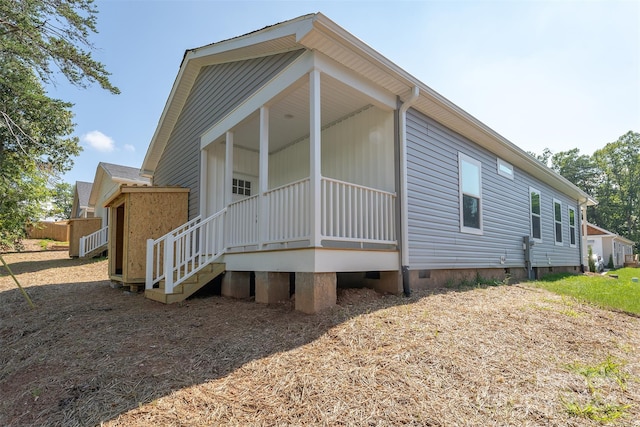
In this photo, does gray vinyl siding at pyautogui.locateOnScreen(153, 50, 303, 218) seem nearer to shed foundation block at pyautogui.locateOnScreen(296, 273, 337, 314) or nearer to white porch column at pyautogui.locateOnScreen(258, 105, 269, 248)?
white porch column at pyautogui.locateOnScreen(258, 105, 269, 248)

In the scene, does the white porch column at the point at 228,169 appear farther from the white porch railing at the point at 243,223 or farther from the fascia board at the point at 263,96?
the white porch railing at the point at 243,223

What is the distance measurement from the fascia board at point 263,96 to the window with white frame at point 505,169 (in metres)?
6.13

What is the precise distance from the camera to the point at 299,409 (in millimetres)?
2344

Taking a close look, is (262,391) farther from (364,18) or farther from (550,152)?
(550,152)

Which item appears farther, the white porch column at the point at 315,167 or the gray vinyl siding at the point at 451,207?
the gray vinyl siding at the point at 451,207

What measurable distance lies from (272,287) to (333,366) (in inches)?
90.8

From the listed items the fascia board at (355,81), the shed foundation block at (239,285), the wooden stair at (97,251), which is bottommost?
the shed foundation block at (239,285)

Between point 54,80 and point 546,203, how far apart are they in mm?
15465

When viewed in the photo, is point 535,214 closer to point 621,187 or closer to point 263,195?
point 263,195

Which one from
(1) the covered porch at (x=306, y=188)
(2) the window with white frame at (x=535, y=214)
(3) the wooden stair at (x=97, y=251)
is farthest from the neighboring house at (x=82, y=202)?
(2) the window with white frame at (x=535, y=214)

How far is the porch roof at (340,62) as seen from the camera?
427 cm

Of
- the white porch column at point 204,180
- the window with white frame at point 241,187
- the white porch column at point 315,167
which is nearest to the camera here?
the white porch column at point 315,167

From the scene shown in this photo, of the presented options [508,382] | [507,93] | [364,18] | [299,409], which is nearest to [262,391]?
[299,409]

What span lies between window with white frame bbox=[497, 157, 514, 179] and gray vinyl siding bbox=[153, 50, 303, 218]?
6.10m
